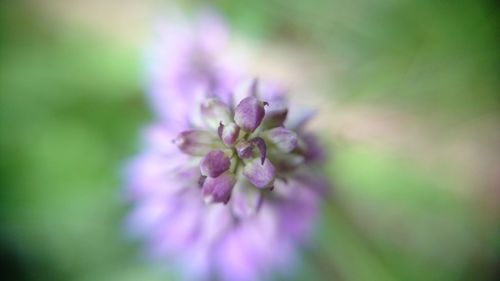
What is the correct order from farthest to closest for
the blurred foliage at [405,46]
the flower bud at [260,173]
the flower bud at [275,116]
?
the blurred foliage at [405,46], the flower bud at [275,116], the flower bud at [260,173]

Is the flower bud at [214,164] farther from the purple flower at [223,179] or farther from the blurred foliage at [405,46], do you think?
the blurred foliage at [405,46]

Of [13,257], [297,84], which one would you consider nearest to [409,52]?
[297,84]

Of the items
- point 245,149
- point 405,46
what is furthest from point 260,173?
point 405,46

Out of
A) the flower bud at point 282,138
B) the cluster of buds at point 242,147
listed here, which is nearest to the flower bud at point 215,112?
the cluster of buds at point 242,147

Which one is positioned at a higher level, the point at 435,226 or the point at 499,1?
the point at 499,1

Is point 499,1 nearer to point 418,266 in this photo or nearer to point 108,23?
point 418,266
